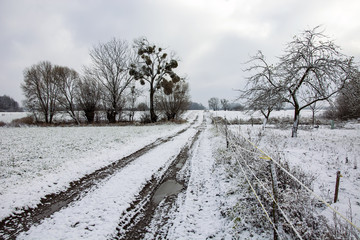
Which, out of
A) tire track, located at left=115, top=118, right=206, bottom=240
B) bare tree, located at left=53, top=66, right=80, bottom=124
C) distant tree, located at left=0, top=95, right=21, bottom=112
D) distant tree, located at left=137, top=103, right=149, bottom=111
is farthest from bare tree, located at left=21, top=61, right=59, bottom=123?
distant tree, located at left=0, top=95, right=21, bottom=112

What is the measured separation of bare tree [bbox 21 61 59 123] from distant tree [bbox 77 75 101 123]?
379cm

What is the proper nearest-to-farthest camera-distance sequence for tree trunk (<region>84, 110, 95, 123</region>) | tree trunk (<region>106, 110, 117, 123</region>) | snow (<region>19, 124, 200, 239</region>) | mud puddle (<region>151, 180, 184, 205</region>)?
snow (<region>19, 124, 200, 239</region>), mud puddle (<region>151, 180, 184, 205</region>), tree trunk (<region>106, 110, 117, 123</region>), tree trunk (<region>84, 110, 95, 123</region>)

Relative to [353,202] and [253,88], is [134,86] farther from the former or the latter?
[353,202]

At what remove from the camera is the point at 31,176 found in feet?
14.9

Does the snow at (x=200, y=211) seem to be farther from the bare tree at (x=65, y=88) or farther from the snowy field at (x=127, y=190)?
the bare tree at (x=65, y=88)

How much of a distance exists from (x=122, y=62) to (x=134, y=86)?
3306mm

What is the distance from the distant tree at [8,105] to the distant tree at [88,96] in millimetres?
77716

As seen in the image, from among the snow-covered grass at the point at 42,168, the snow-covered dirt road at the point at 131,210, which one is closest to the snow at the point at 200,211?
the snow-covered dirt road at the point at 131,210

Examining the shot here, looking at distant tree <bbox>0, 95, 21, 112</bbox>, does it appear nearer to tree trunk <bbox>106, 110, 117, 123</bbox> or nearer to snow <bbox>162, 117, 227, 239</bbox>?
tree trunk <bbox>106, 110, 117, 123</bbox>

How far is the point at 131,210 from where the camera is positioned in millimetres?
3223

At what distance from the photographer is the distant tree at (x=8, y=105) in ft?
237

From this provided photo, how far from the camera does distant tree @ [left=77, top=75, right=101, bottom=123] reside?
23.2 meters

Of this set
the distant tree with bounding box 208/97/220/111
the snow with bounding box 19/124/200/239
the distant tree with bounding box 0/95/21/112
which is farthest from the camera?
the distant tree with bounding box 208/97/220/111

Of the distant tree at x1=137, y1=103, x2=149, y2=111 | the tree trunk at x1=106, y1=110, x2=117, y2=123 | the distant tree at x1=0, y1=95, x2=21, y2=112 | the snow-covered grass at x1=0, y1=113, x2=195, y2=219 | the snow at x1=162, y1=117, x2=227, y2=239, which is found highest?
the distant tree at x1=0, y1=95, x2=21, y2=112
